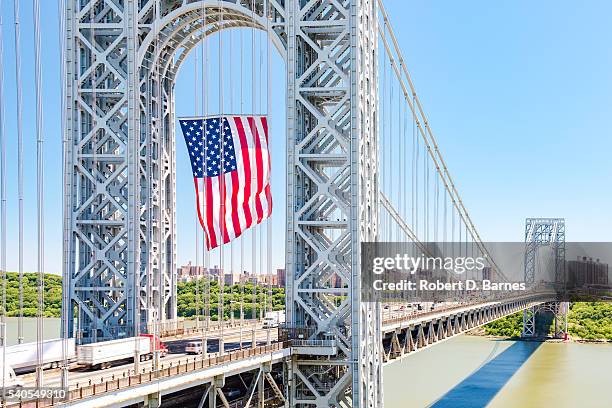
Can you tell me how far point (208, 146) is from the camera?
23.6 m

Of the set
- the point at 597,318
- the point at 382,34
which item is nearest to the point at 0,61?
the point at 382,34

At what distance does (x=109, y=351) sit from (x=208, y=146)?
7655 mm

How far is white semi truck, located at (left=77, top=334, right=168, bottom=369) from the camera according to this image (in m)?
17.4

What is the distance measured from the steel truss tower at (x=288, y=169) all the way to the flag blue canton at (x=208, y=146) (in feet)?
5.15

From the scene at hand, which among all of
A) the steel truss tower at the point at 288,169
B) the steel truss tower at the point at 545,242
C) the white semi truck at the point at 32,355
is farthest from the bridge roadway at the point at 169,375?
the steel truss tower at the point at 545,242

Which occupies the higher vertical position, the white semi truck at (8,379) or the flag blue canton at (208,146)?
the flag blue canton at (208,146)

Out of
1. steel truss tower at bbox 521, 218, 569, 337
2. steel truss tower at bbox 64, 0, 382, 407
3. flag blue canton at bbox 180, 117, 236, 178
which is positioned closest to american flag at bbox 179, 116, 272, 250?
flag blue canton at bbox 180, 117, 236, 178

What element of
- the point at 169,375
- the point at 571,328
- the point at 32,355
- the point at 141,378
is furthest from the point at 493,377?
the point at 571,328

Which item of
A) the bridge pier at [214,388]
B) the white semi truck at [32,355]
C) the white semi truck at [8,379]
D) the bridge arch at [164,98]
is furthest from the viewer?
the bridge arch at [164,98]

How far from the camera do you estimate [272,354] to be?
811 inches

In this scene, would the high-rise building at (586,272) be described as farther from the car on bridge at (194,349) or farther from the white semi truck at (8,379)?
the white semi truck at (8,379)

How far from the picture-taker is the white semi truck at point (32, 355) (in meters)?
15.6

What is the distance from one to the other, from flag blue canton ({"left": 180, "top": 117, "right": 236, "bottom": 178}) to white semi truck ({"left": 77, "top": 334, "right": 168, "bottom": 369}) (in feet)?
18.8

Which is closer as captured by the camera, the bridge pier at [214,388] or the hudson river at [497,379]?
the bridge pier at [214,388]
